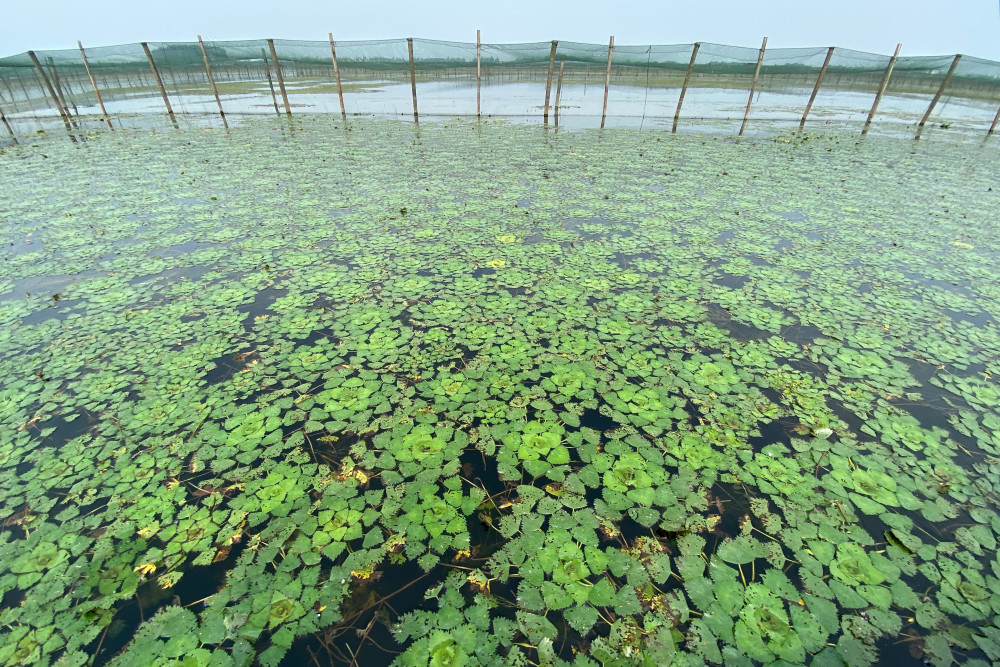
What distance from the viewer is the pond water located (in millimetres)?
1799

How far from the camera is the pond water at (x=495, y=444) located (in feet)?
5.90

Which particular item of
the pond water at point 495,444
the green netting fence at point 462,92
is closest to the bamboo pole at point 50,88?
the green netting fence at point 462,92

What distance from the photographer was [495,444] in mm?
2689

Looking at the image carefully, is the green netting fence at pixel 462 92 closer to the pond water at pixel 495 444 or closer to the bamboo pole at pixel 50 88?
the bamboo pole at pixel 50 88

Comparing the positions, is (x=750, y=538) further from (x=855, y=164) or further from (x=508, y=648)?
(x=855, y=164)

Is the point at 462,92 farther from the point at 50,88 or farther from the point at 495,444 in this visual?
the point at 495,444

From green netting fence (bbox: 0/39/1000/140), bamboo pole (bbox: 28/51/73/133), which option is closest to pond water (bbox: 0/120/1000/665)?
green netting fence (bbox: 0/39/1000/140)

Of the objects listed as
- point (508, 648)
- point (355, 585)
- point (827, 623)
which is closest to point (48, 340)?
point (355, 585)

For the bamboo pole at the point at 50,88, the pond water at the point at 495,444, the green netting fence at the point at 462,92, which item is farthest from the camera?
the green netting fence at the point at 462,92

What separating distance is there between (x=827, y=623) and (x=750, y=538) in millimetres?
430

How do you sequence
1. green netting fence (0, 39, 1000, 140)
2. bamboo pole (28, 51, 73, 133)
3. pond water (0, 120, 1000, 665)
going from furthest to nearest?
green netting fence (0, 39, 1000, 140)
bamboo pole (28, 51, 73, 133)
pond water (0, 120, 1000, 665)

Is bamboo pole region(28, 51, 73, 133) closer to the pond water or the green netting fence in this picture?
the green netting fence

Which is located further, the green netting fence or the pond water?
the green netting fence

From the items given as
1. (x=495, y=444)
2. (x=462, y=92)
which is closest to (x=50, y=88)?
(x=495, y=444)
